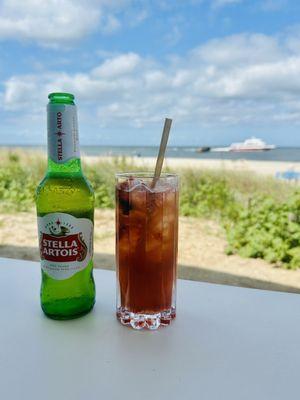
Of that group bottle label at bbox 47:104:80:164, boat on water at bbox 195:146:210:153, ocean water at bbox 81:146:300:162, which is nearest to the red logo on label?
bottle label at bbox 47:104:80:164

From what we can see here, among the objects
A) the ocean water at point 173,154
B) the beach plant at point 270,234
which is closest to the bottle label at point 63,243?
the ocean water at point 173,154

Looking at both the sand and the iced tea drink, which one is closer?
the iced tea drink

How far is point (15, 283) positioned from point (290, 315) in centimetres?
50

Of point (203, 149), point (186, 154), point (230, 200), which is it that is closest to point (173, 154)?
point (186, 154)

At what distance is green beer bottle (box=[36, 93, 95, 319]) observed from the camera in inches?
19.9

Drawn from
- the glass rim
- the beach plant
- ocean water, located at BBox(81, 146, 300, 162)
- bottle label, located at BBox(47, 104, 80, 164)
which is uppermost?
bottle label, located at BBox(47, 104, 80, 164)

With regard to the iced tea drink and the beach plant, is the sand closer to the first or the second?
the beach plant

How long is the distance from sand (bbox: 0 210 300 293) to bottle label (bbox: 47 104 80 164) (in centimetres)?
157

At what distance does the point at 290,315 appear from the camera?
58cm

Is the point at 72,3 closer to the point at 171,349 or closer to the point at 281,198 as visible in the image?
the point at 281,198

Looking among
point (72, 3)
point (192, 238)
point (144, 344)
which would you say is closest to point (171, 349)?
point (144, 344)

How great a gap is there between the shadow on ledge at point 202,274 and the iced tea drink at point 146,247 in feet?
4.69

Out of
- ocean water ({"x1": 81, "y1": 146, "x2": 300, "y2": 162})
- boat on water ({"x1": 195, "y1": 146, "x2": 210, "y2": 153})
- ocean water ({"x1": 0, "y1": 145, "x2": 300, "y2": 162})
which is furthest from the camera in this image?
boat on water ({"x1": 195, "y1": 146, "x2": 210, "y2": 153})

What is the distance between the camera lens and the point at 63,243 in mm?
506
